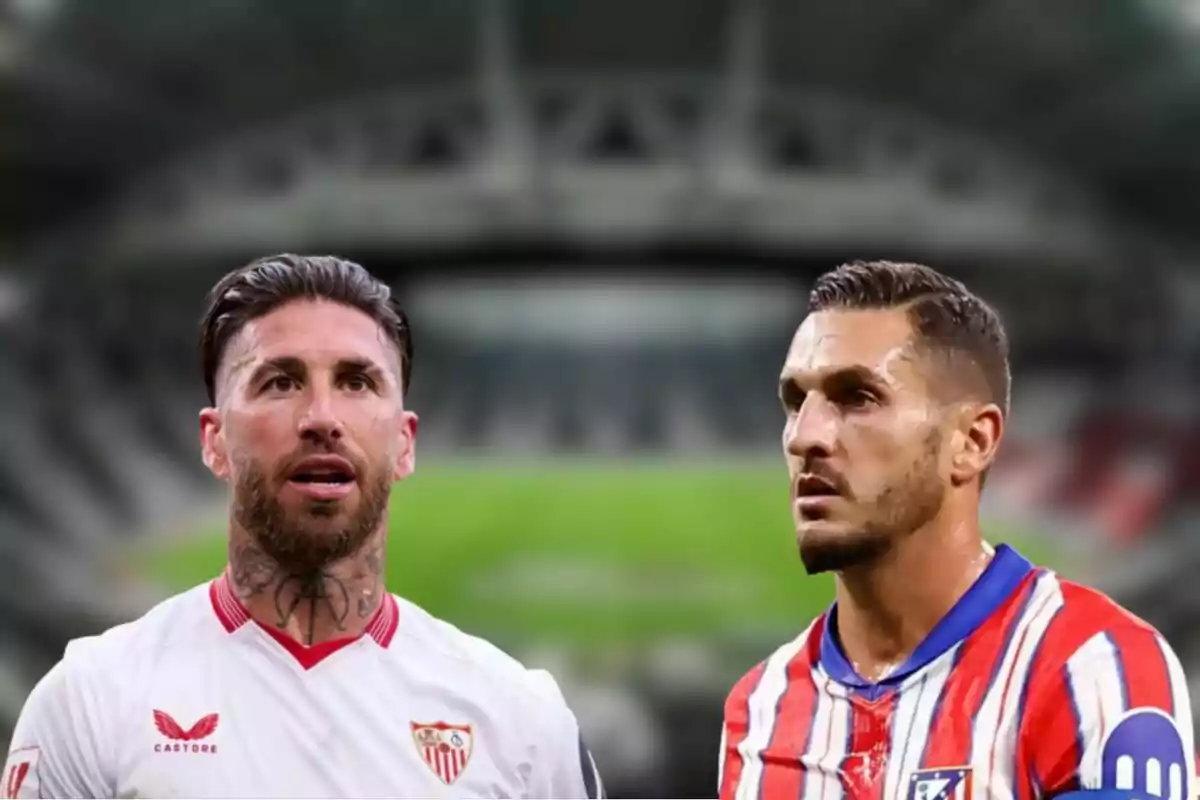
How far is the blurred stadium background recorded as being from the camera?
8023 mm

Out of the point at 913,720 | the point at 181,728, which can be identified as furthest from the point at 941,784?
the point at 181,728

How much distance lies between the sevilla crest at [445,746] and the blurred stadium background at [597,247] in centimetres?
605

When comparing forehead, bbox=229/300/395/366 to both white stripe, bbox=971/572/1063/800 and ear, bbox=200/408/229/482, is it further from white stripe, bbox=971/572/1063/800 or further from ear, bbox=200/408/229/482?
white stripe, bbox=971/572/1063/800

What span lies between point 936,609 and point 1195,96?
752 cm

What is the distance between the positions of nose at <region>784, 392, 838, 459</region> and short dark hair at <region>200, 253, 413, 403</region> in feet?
1.89

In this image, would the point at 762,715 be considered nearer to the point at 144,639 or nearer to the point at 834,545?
the point at 834,545

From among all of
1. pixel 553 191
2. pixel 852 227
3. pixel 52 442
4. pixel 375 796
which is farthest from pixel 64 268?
pixel 375 796

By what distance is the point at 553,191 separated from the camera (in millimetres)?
8250

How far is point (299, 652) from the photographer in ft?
6.23

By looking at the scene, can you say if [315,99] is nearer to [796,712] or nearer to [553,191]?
[553,191]

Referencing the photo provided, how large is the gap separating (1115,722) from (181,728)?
120 cm

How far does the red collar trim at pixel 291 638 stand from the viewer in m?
1.90

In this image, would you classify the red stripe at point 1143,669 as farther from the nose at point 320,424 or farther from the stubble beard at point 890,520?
the nose at point 320,424

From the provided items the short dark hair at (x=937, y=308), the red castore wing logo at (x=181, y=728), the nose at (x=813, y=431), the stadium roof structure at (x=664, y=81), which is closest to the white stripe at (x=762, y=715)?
the nose at (x=813, y=431)
